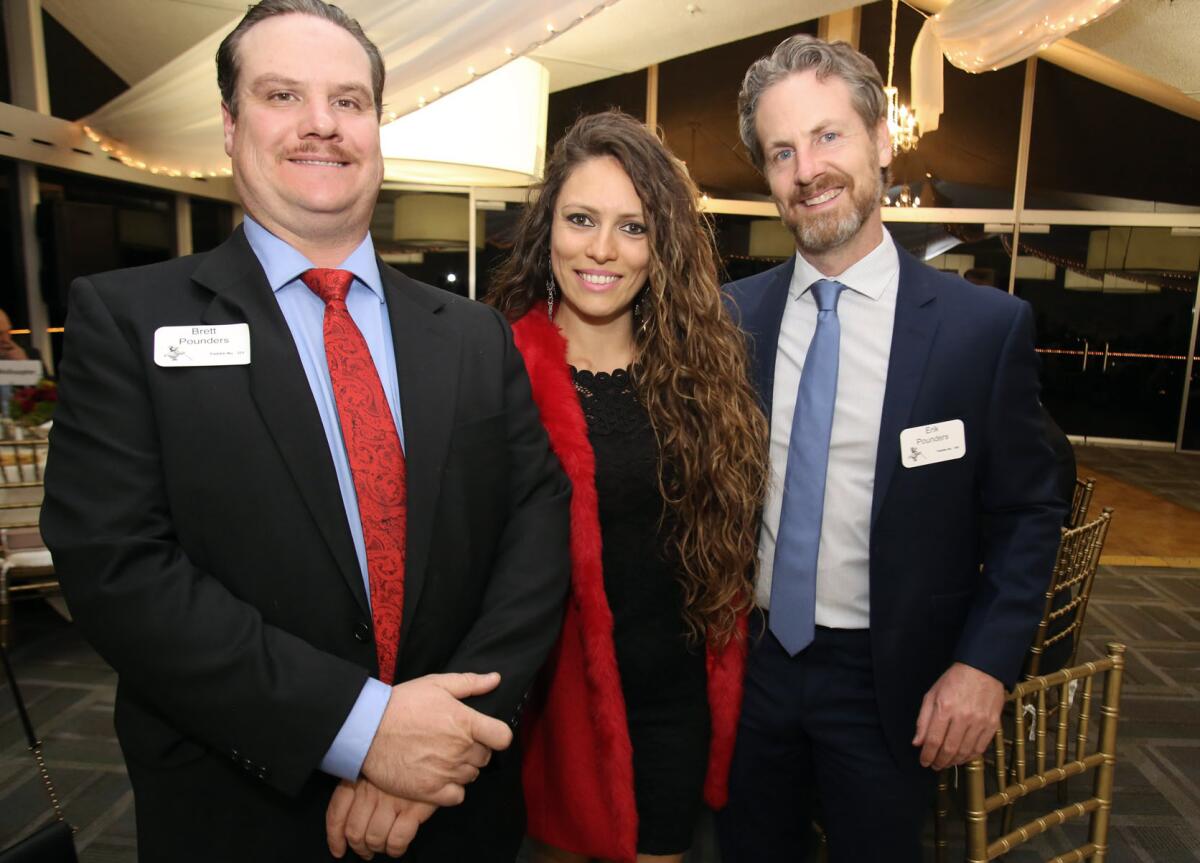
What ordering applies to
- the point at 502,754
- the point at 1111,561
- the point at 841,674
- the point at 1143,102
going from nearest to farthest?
the point at 502,754 → the point at 841,674 → the point at 1111,561 → the point at 1143,102

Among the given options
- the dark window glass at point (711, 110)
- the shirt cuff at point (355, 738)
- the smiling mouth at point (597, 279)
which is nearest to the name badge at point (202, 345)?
the shirt cuff at point (355, 738)

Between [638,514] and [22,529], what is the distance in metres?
2.86

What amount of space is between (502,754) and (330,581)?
1.43ft

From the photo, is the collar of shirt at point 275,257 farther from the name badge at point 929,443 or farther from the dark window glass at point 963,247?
the dark window glass at point 963,247

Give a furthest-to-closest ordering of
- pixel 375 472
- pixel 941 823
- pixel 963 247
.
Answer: pixel 963 247, pixel 941 823, pixel 375 472

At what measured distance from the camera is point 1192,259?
8789mm

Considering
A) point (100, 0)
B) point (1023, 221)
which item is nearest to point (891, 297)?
point (100, 0)

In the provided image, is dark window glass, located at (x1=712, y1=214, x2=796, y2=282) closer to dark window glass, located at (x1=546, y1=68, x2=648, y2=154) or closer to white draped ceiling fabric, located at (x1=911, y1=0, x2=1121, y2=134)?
dark window glass, located at (x1=546, y1=68, x2=648, y2=154)

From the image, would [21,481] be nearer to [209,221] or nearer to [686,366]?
[686,366]

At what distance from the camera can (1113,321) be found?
9.05 metres

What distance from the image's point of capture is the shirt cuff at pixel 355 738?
103 cm

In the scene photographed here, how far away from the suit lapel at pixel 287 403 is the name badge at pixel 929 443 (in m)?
0.96

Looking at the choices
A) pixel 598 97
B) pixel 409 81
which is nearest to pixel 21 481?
pixel 409 81

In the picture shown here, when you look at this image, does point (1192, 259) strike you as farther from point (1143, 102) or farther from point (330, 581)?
point (330, 581)
